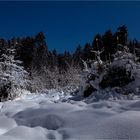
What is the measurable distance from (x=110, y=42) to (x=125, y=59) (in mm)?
22974

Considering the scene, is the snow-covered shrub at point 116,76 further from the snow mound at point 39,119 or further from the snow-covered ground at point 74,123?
the snow mound at point 39,119

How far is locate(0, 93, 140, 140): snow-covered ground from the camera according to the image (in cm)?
263

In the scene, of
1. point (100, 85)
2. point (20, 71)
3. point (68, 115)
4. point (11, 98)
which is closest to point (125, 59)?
point (100, 85)

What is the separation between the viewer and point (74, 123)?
10.3ft

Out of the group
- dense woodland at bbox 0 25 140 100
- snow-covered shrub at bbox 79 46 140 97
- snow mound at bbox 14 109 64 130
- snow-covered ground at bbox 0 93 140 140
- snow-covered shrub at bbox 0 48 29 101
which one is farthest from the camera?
dense woodland at bbox 0 25 140 100

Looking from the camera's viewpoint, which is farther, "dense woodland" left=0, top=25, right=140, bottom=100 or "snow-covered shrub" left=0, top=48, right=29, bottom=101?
"dense woodland" left=0, top=25, right=140, bottom=100

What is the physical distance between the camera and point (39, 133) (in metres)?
3.01

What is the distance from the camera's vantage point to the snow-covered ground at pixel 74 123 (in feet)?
8.63

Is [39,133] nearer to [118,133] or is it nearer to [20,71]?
[118,133]

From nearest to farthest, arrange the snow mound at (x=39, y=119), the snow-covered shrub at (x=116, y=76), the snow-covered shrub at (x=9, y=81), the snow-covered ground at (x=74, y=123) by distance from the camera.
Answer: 1. the snow-covered ground at (x=74, y=123)
2. the snow mound at (x=39, y=119)
3. the snow-covered shrub at (x=116, y=76)
4. the snow-covered shrub at (x=9, y=81)

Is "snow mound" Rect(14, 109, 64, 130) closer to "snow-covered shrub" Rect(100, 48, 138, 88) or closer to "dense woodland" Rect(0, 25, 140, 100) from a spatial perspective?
"snow-covered shrub" Rect(100, 48, 138, 88)

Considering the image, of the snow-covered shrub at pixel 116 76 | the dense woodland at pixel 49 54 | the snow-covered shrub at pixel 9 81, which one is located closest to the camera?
the snow-covered shrub at pixel 116 76

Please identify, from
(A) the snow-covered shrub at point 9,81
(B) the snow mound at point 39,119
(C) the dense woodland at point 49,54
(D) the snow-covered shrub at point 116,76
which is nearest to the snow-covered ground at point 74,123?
(B) the snow mound at point 39,119

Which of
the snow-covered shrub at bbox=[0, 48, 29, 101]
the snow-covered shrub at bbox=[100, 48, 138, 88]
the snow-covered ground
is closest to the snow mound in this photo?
the snow-covered ground
